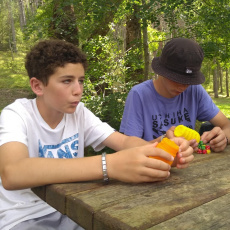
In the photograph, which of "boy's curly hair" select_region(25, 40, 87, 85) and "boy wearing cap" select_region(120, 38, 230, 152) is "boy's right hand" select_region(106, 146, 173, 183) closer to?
"boy's curly hair" select_region(25, 40, 87, 85)

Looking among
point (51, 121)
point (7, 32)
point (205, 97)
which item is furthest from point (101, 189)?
point (7, 32)

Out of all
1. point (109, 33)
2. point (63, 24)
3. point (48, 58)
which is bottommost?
point (48, 58)

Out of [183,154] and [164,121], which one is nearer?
[183,154]

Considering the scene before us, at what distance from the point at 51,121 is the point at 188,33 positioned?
188 inches

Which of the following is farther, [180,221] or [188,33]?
[188,33]

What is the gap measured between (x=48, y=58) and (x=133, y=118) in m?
0.87

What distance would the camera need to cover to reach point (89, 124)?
1.94m

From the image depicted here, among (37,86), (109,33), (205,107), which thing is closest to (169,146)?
(37,86)

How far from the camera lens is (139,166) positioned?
4.02 ft

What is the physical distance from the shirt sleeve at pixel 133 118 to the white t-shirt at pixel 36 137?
0.41 metres

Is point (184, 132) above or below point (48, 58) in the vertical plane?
below

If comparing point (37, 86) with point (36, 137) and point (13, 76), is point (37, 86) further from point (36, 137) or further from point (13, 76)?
point (13, 76)

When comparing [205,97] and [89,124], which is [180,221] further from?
[205,97]

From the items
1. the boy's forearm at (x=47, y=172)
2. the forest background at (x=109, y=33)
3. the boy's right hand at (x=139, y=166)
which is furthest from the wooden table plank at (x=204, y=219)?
the forest background at (x=109, y=33)
